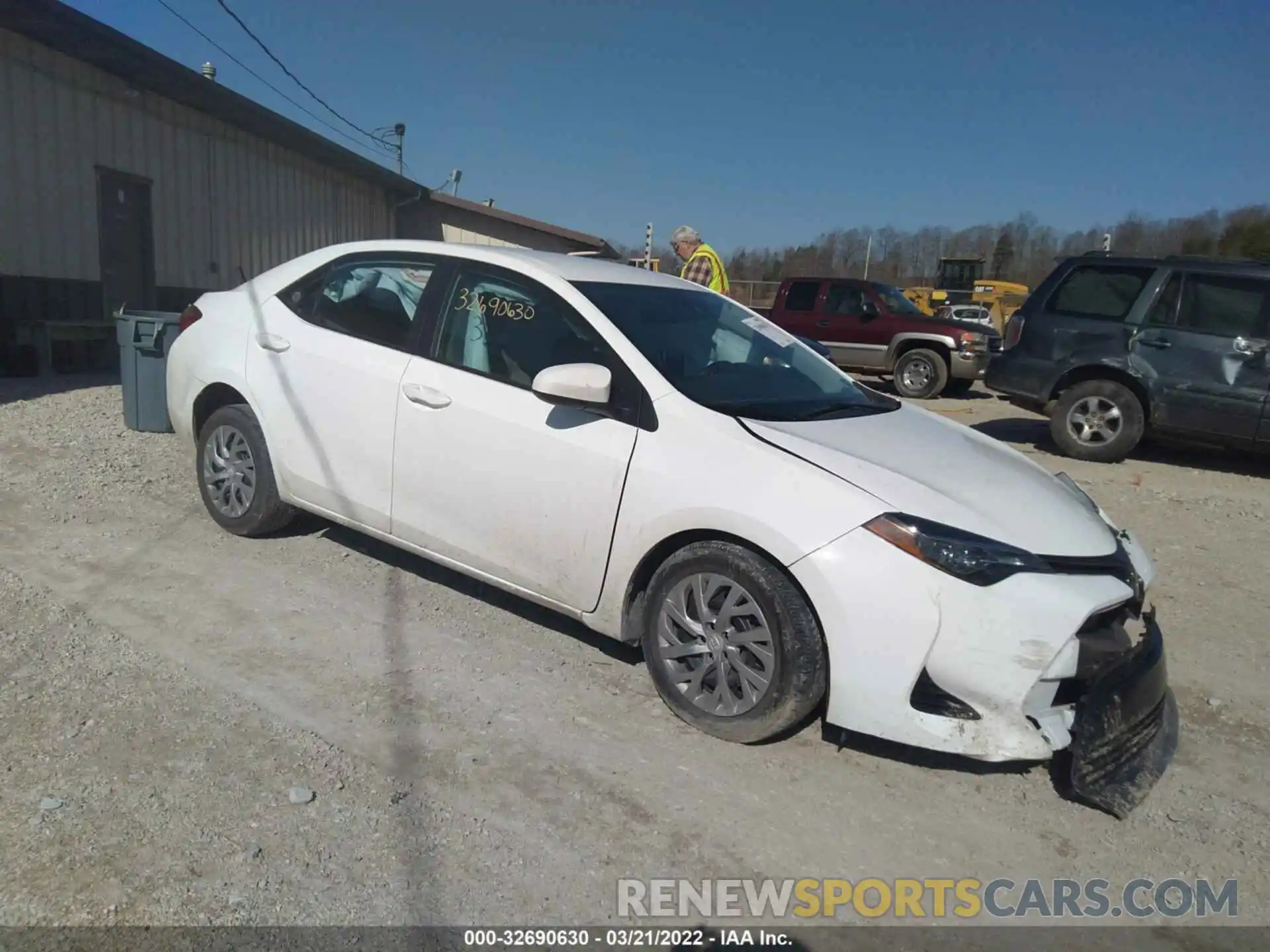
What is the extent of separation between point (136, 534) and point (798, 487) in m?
3.77

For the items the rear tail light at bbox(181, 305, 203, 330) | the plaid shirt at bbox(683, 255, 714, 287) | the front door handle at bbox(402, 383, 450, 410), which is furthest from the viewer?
the plaid shirt at bbox(683, 255, 714, 287)

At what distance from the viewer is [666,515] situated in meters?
3.27

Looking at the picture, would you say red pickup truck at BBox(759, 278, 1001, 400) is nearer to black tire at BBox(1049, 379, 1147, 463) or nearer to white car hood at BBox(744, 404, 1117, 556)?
black tire at BBox(1049, 379, 1147, 463)

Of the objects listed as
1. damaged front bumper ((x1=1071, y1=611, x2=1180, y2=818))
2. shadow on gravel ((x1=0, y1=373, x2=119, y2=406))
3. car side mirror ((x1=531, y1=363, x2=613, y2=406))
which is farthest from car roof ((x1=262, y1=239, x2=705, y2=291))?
shadow on gravel ((x1=0, y1=373, x2=119, y2=406))

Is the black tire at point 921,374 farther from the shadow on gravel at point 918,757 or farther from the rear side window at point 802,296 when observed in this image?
the shadow on gravel at point 918,757

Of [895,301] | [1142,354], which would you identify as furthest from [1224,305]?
[895,301]

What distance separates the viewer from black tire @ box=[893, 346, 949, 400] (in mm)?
14664

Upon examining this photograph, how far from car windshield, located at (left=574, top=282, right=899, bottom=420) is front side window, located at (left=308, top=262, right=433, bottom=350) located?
88cm

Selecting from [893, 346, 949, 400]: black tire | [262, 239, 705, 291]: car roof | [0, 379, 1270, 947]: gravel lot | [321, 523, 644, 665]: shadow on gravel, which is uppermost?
[262, 239, 705, 291]: car roof

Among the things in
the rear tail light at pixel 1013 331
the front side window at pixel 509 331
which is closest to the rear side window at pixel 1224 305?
the rear tail light at pixel 1013 331

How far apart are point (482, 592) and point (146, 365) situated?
4158 millimetres

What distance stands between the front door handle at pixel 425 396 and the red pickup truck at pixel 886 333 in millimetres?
11598

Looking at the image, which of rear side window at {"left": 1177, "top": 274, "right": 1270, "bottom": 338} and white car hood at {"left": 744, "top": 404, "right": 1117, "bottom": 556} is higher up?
rear side window at {"left": 1177, "top": 274, "right": 1270, "bottom": 338}

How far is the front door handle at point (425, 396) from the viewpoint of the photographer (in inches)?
154
